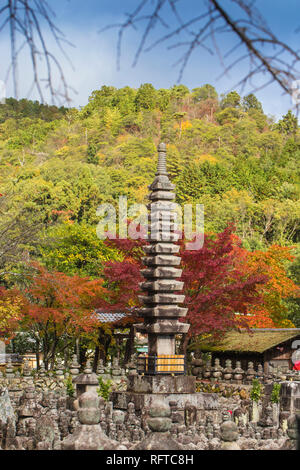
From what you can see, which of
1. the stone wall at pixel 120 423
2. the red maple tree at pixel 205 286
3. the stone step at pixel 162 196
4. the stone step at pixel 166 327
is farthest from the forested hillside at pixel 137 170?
the stone wall at pixel 120 423

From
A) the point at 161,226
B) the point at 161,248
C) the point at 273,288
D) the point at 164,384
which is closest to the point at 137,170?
the point at 273,288

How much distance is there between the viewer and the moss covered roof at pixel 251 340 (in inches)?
1072

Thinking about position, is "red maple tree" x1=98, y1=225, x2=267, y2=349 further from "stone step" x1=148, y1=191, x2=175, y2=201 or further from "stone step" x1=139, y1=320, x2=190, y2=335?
"stone step" x1=139, y1=320, x2=190, y2=335

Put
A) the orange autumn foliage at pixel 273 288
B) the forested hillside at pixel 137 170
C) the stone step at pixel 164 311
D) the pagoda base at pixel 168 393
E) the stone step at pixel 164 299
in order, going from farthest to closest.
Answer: the forested hillside at pixel 137 170 → the orange autumn foliage at pixel 273 288 → the stone step at pixel 164 299 → the stone step at pixel 164 311 → the pagoda base at pixel 168 393

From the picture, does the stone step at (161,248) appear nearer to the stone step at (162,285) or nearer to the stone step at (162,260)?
the stone step at (162,260)

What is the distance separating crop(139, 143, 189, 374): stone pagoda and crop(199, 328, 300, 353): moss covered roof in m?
8.56

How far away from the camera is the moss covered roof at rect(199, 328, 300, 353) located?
2722 centimetres

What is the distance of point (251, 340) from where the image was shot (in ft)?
92.3

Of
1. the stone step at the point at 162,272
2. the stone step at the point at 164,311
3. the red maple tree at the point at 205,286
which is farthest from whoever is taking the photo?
the red maple tree at the point at 205,286

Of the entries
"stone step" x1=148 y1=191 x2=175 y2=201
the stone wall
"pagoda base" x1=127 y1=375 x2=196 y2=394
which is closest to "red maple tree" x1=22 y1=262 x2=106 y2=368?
the stone wall

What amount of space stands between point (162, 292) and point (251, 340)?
9844 mm

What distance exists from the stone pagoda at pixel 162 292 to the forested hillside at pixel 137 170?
13.2 feet

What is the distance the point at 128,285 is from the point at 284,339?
22.8 feet
